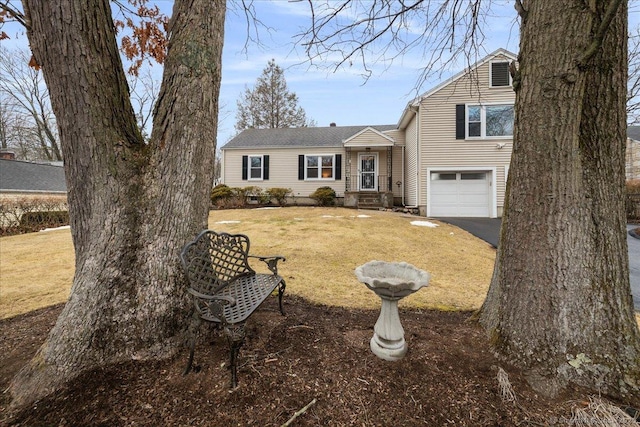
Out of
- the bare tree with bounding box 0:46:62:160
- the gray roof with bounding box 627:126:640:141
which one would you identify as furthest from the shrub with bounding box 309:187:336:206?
the gray roof with bounding box 627:126:640:141

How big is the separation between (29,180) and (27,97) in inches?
362

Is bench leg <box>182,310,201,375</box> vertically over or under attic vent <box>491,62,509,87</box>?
under

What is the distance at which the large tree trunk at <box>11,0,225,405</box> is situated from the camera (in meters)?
1.93

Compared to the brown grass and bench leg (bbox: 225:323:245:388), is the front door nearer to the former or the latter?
the brown grass

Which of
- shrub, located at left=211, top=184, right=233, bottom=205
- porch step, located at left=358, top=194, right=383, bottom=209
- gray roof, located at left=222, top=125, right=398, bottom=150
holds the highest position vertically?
gray roof, located at left=222, top=125, right=398, bottom=150

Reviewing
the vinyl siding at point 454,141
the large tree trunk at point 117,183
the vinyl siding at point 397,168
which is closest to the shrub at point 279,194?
the vinyl siding at point 397,168

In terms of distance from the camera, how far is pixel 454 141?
39.2 feet

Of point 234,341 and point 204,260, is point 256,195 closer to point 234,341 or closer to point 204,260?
point 204,260

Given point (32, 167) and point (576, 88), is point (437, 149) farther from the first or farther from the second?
point (32, 167)

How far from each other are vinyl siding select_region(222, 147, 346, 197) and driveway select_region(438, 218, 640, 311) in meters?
6.57

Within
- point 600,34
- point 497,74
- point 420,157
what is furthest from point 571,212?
point 497,74

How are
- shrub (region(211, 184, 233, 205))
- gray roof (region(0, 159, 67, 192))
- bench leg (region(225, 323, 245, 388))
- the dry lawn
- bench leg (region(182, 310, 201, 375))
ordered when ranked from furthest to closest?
1. shrub (region(211, 184, 233, 205))
2. gray roof (region(0, 159, 67, 192))
3. the dry lawn
4. bench leg (region(182, 310, 201, 375))
5. bench leg (region(225, 323, 245, 388))

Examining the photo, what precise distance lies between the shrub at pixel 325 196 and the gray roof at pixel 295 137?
102 inches

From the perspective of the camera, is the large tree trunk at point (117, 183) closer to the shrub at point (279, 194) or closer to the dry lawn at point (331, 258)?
the dry lawn at point (331, 258)
